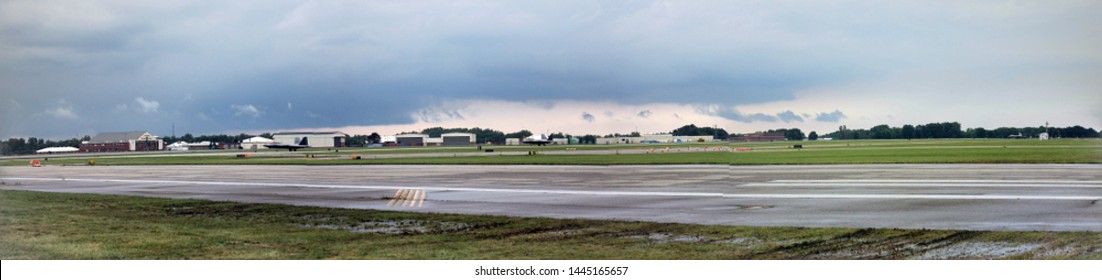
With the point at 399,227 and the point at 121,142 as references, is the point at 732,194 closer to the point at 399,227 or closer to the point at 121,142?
the point at 399,227

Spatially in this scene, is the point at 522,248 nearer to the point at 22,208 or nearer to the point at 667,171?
the point at 22,208

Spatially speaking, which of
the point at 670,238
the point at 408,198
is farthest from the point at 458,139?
the point at 670,238

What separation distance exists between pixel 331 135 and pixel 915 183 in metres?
19.4

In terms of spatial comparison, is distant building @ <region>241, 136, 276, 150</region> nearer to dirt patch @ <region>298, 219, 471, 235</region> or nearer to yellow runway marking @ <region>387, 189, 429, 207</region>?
yellow runway marking @ <region>387, 189, 429, 207</region>

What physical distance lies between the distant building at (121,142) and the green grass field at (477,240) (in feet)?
6.16

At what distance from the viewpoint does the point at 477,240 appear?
49.1 feet

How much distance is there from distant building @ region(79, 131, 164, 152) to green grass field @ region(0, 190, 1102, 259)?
1.88 metres

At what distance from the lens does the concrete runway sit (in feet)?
56.8

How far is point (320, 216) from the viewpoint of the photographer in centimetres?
1984

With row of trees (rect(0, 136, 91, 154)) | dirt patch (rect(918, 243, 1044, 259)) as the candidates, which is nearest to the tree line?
row of trees (rect(0, 136, 91, 154))

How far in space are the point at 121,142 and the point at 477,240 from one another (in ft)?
34.8

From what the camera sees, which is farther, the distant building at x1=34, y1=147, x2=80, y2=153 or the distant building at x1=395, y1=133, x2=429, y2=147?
the distant building at x1=395, y1=133, x2=429, y2=147
